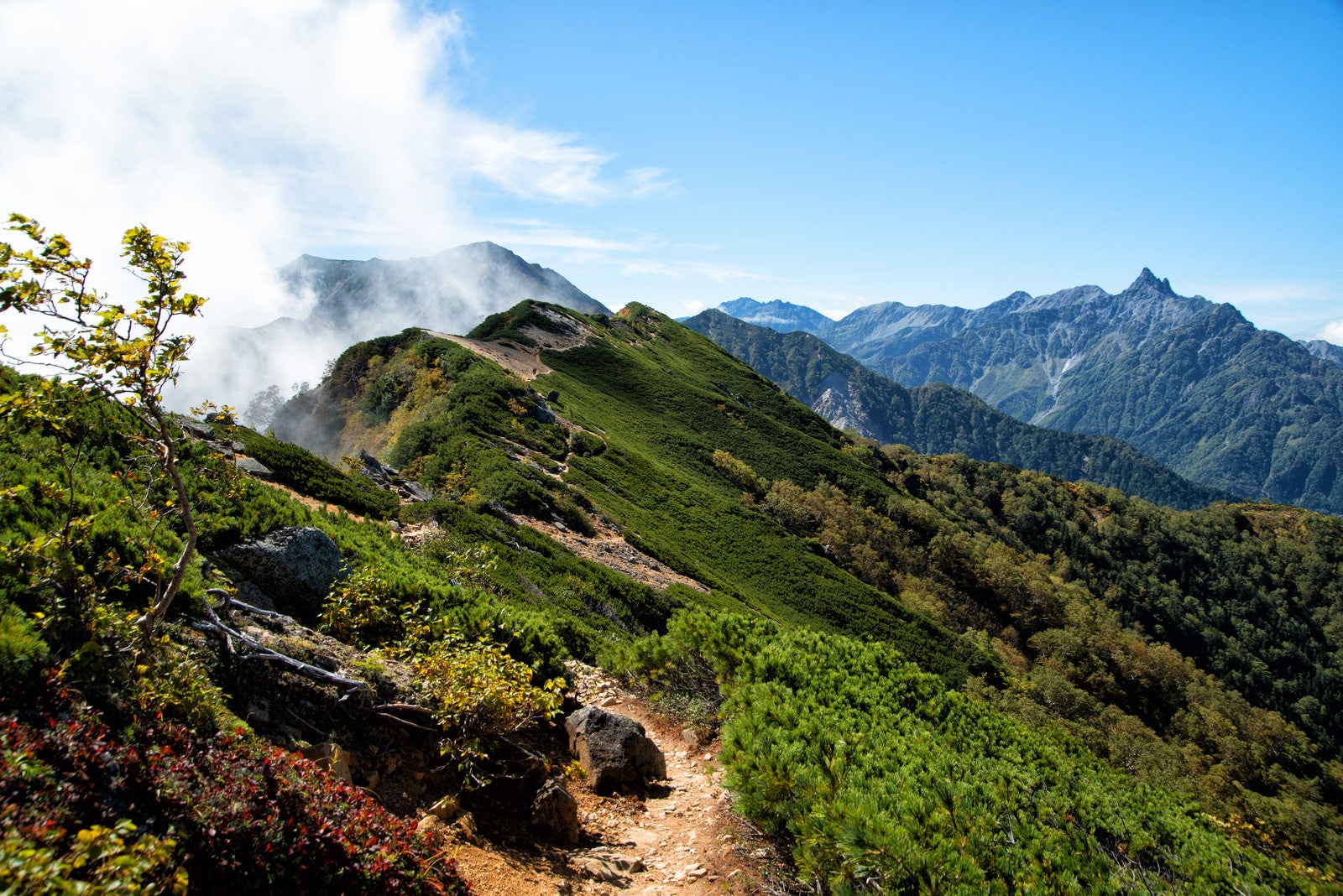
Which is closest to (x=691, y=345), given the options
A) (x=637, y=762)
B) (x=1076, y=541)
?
(x=1076, y=541)

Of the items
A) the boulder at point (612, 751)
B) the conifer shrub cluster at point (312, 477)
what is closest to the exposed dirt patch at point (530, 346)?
the conifer shrub cluster at point (312, 477)

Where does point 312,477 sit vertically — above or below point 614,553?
above

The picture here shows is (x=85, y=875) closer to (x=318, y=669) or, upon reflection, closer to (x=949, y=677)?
(x=318, y=669)

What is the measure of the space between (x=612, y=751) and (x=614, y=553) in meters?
23.1

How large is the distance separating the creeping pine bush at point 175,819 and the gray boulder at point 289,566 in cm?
479

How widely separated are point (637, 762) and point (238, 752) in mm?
5701

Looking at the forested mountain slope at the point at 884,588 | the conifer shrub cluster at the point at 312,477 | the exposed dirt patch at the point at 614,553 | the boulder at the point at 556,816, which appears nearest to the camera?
the boulder at the point at 556,816

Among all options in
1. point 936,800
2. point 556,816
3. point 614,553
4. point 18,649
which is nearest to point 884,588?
point 614,553

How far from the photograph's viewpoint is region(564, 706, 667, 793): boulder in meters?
9.22

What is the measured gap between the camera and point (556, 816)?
770 centimetres

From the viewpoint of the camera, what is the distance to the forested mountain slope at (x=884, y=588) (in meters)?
8.40

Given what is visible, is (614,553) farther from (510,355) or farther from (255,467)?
(510,355)

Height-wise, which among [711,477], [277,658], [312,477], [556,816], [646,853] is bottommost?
[646,853]

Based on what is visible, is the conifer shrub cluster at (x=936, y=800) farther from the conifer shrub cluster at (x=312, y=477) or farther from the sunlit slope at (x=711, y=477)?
the sunlit slope at (x=711, y=477)
